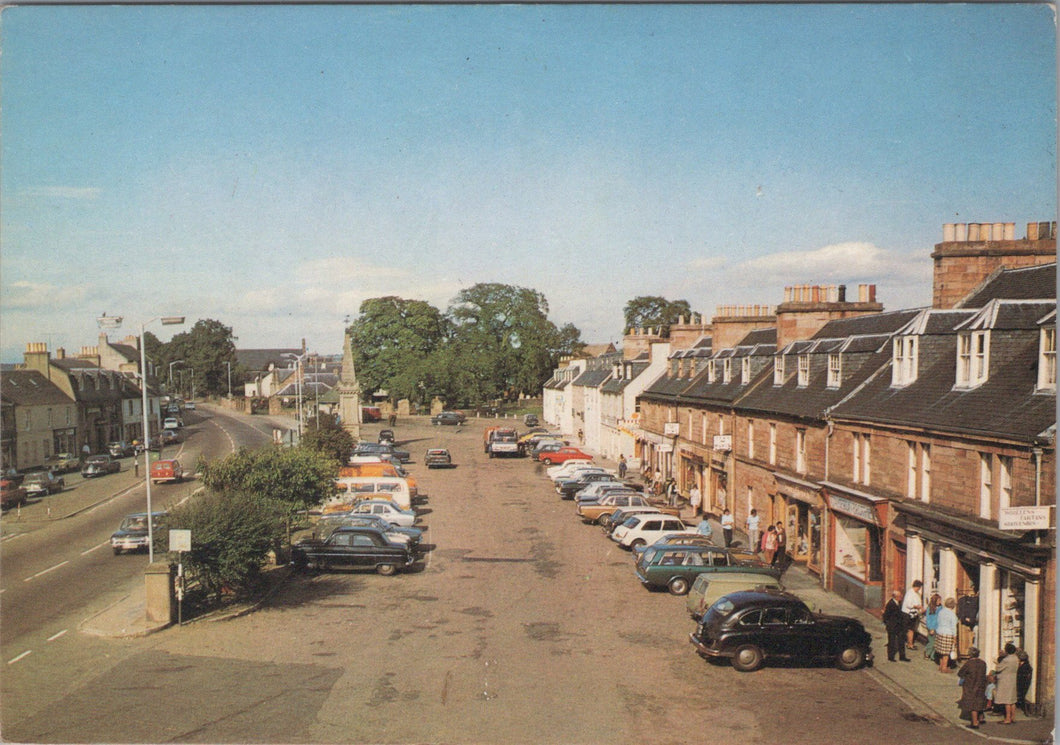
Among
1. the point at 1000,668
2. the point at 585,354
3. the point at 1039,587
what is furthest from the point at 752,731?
the point at 585,354

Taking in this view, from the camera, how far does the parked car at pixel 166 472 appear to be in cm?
4203

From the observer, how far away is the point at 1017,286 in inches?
786

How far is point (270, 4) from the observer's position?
13266mm

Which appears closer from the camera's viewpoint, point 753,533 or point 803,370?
point 753,533

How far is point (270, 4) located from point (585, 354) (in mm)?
104378

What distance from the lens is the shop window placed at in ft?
91.8

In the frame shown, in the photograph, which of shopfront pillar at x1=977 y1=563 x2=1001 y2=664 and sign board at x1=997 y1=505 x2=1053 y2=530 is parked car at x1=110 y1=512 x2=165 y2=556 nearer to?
shopfront pillar at x1=977 y1=563 x2=1001 y2=664

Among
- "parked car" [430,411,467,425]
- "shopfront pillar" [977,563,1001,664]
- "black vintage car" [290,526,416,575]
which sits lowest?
"parked car" [430,411,467,425]

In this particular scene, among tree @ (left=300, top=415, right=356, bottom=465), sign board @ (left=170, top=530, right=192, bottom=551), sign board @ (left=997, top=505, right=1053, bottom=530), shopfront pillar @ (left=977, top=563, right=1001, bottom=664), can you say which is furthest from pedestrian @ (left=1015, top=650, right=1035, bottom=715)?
tree @ (left=300, top=415, right=356, bottom=465)

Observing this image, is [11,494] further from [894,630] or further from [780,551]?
[894,630]

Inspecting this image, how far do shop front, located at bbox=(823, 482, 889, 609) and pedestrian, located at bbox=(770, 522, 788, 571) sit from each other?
2.12m

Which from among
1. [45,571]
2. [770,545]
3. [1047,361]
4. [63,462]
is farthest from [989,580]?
[63,462]

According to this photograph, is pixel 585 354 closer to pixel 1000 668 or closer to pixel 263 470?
pixel 263 470

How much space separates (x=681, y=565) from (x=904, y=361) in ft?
26.1
